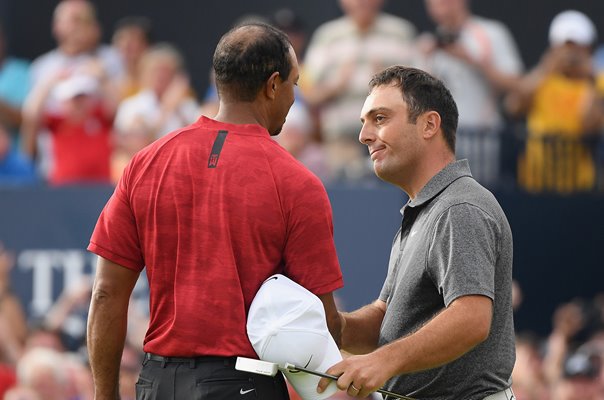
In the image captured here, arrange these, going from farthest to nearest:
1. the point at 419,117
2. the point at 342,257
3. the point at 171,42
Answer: the point at 171,42 < the point at 342,257 < the point at 419,117

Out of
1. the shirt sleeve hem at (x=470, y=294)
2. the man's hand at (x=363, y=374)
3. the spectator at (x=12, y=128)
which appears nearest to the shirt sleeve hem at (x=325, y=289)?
the man's hand at (x=363, y=374)

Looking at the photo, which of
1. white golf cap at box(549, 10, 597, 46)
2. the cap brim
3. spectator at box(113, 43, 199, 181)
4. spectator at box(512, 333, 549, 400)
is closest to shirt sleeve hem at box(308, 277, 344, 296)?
the cap brim

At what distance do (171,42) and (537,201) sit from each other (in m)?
4.36

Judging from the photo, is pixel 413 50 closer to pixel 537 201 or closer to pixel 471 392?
pixel 537 201

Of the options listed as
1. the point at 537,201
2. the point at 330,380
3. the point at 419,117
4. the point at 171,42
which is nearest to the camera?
the point at 330,380

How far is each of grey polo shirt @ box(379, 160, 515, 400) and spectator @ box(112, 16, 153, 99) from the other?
263 inches

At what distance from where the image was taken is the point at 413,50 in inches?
377

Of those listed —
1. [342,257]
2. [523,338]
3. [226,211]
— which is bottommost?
[523,338]

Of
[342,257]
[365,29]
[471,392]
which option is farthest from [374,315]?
[365,29]

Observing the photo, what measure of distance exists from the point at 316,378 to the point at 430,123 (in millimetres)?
923

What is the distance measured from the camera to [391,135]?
4.17m

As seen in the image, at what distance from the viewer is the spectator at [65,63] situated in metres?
9.61

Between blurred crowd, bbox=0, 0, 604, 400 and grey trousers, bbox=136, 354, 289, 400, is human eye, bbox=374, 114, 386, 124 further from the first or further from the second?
blurred crowd, bbox=0, 0, 604, 400

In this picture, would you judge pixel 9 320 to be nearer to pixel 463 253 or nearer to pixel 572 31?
pixel 572 31
